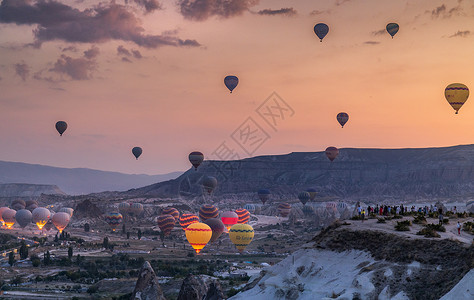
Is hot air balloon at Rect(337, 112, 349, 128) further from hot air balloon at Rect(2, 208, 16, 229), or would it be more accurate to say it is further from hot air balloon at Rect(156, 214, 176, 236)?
hot air balloon at Rect(2, 208, 16, 229)

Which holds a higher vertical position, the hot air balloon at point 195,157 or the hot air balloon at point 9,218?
the hot air balloon at point 195,157

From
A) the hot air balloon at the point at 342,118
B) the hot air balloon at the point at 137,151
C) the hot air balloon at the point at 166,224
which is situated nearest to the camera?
the hot air balloon at the point at 342,118

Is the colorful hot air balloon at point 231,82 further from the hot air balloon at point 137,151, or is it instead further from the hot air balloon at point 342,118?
the hot air balloon at point 137,151

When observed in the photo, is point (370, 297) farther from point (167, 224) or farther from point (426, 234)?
point (167, 224)

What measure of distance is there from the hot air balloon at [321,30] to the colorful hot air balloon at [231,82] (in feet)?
67.9

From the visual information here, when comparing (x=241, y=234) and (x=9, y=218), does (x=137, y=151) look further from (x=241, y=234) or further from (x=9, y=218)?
(x=241, y=234)

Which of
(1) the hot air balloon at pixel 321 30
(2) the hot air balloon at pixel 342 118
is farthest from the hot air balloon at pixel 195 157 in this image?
(1) the hot air balloon at pixel 321 30

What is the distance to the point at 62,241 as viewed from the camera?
13588cm

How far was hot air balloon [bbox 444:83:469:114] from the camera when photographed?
9250 cm

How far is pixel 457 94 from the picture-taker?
92500 mm

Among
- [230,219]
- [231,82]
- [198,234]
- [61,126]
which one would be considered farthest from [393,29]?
[61,126]

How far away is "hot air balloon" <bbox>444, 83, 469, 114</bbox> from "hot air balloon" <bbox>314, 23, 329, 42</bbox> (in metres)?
32.7

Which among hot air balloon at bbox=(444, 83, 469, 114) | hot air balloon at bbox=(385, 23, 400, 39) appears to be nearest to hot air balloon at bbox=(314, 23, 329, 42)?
hot air balloon at bbox=(385, 23, 400, 39)

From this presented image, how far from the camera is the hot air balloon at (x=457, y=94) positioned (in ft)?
303
